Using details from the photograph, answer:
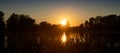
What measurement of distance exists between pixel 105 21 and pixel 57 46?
83.0 meters

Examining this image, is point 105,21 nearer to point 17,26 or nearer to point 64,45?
point 17,26

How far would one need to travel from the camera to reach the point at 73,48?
2170 centimetres

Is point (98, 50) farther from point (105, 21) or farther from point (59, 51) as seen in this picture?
point (105, 21)

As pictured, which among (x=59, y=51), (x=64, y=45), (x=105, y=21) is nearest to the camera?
(x=59, y=51)

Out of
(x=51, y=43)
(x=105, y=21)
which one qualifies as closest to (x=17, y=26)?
(x=105, y=21)

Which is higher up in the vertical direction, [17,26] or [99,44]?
[17,26]

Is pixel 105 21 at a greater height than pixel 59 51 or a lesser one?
greater

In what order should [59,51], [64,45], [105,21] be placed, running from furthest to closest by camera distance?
1. [105,21]
2. [64,45]
3. [59,51]

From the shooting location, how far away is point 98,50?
21391 millimetres

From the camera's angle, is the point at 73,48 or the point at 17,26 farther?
the point at 17,26

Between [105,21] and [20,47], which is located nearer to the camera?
[20,47]

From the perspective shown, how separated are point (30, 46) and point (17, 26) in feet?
215

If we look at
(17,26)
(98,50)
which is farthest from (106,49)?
(17,26)

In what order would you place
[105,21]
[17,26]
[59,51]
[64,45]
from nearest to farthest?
[59,51] < [64,45] < [17,26] < [105,21]
